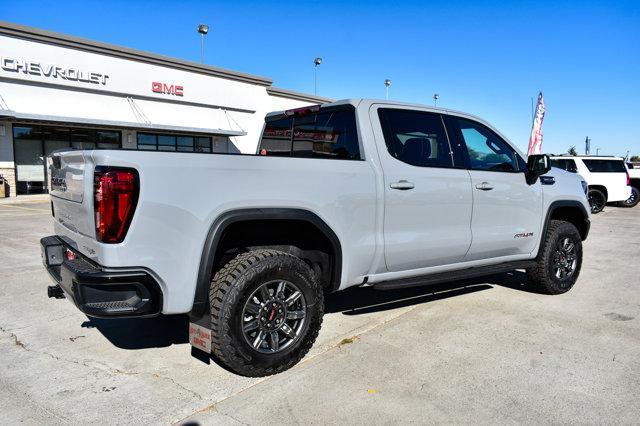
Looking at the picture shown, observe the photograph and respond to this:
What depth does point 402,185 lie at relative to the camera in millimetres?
3898

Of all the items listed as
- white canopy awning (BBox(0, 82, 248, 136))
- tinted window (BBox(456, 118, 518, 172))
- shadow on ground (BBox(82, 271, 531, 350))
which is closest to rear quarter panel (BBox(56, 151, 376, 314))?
shadow on ground (BBox(82, 271, 531, 350))

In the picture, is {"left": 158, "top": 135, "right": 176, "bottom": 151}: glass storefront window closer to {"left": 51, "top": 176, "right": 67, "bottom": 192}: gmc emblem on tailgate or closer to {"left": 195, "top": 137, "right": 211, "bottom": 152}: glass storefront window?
{"left": 195, "top": 137, "right": 211, "bottom": 152}: glass storefront window

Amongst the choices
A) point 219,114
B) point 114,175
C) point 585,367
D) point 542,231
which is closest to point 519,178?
point 542,231

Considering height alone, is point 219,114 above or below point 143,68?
below

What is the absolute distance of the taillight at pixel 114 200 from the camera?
2.72 meters

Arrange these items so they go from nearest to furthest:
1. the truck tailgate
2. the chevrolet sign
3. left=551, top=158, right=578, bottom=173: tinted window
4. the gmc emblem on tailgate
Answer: the truck tailgate, the gmc emblem on tailgate, left=551, top=158, right=578, bottom=173: tinted window, the chevrolet sign

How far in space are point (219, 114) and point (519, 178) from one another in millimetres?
22966

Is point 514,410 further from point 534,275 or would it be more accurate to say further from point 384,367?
point 534,275

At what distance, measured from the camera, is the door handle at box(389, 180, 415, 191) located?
3.85 m

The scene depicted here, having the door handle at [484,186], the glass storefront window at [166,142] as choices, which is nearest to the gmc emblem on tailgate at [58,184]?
the door handle at [484,186]

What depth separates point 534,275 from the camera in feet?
17.7

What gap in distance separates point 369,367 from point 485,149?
2.52 metres

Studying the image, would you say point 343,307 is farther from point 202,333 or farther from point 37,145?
point 37,145

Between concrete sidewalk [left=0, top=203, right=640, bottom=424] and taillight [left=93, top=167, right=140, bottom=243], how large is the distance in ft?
3.51
